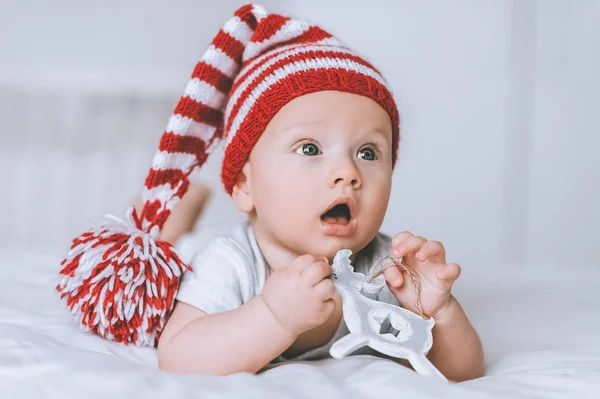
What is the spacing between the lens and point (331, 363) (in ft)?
2.53

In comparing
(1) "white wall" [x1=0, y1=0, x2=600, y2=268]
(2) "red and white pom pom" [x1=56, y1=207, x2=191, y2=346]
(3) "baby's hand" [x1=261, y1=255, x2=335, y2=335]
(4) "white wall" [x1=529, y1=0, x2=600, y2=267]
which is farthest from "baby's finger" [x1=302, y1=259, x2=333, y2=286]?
(4) "white wall" [x1=529, y1=0, x2=600, y2=267]

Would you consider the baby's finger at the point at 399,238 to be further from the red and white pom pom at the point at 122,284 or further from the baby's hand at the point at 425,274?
the red and white pom pom at the point at 122,284

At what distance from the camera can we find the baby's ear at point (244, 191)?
3.10 feet

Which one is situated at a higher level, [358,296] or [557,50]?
[557,50]

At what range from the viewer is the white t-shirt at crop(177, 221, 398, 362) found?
2.80 ft

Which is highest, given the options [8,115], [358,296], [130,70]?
[130,70]

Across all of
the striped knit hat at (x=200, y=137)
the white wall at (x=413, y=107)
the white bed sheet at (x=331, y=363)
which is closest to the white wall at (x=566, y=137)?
the white wall at (x=413, y=107)

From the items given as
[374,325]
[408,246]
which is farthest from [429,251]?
[374,325]

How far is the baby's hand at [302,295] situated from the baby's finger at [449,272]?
150 millimetres

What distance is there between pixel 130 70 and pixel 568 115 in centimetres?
175

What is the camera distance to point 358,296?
727 millimetres

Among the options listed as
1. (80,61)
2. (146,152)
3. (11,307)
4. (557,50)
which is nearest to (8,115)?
(80,61)

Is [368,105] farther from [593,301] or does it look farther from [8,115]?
[8,115]

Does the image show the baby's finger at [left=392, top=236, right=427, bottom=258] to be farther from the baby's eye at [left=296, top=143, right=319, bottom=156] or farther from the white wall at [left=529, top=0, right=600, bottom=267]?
the white wall at [left=529, top=0, right=600, bottom=267]
